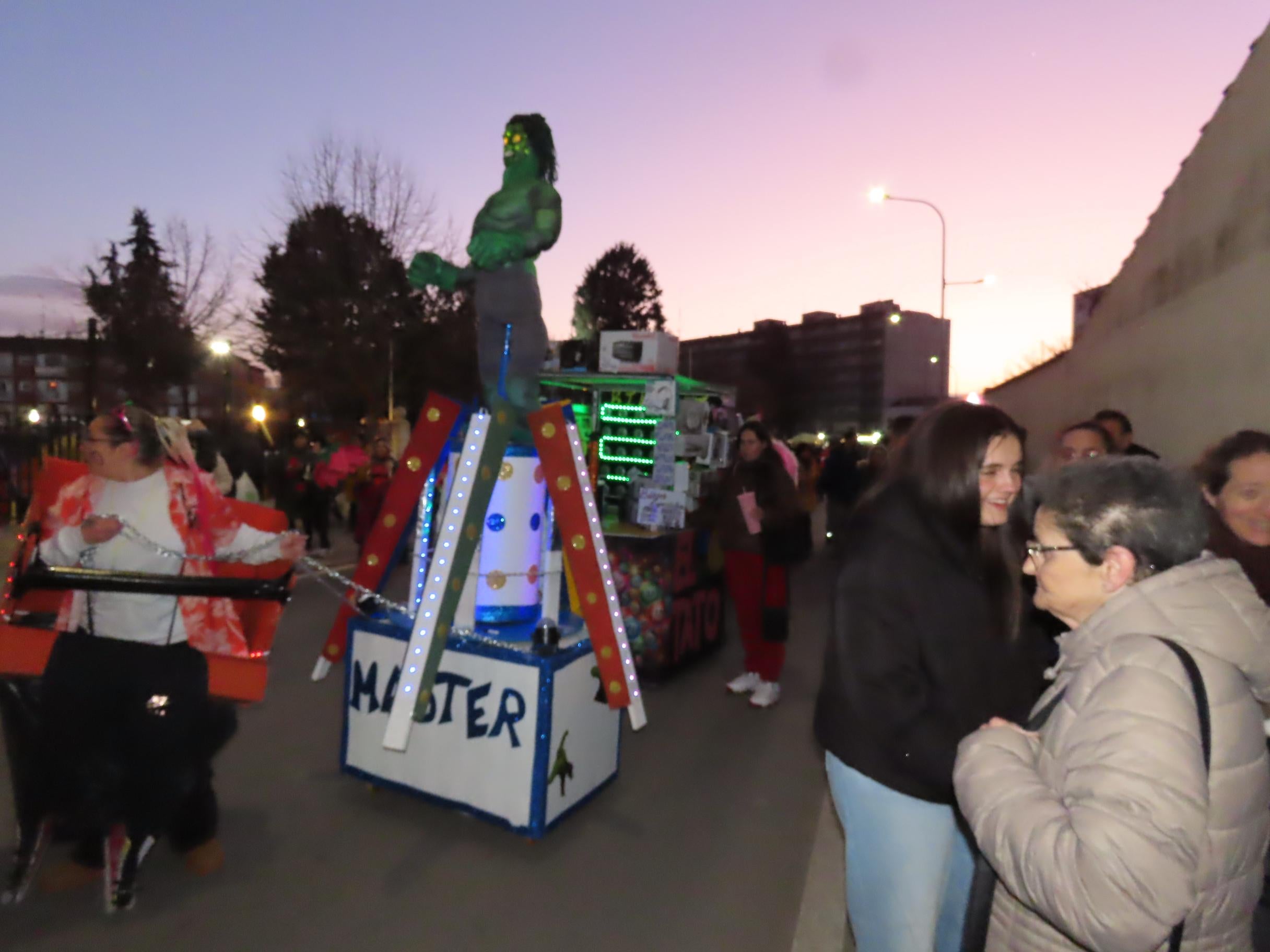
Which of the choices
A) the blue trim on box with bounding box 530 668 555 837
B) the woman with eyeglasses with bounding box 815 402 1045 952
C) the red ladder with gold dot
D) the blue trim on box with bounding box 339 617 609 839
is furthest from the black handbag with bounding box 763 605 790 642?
the woman with eyeglasses with bounding box 815 402 1045 952

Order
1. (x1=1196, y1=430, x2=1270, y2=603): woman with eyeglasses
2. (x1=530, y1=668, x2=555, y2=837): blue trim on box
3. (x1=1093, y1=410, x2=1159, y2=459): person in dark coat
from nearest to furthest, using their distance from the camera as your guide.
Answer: (x1=1196, y1=430, x2=1270, y2=603): woman with eyeglasses → (x1=530, y1=668, x2=555, y2=837): blue trim on box → (x1=1093, y1=410, x2=1159, y2=459): person in dark coat

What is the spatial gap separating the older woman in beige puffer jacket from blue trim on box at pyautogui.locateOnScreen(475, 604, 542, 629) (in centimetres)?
258

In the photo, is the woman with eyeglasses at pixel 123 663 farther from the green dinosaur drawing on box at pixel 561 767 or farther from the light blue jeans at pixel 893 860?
the light blue jeans at pixel 893 860

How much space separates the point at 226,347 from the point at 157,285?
2644 mm

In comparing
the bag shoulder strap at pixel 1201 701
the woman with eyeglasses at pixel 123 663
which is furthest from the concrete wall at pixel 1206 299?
the woman with eyeglasses at pixel 123 663

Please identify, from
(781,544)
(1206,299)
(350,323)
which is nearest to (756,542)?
(781,544)

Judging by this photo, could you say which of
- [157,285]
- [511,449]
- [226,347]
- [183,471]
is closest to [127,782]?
[183,471]

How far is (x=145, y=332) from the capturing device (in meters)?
20.6

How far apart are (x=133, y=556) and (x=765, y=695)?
3.81 m

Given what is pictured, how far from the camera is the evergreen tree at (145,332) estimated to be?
67.8ft

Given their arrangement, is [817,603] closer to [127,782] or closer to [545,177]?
[545,177]

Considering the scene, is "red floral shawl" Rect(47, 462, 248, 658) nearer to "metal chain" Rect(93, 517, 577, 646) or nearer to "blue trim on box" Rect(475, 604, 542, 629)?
"metal chain" Rect(93, 517, 577, 646)

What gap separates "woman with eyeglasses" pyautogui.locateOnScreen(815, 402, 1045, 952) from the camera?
69.9 inches

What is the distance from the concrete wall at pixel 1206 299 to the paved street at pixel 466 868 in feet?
12.5
